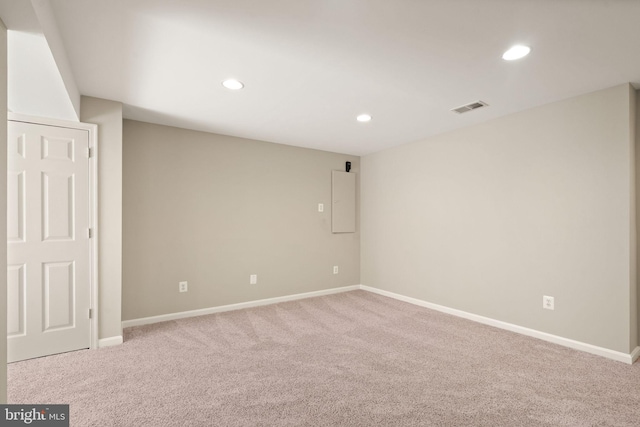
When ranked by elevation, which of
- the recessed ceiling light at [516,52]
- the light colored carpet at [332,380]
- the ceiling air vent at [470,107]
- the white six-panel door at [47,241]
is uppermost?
the recessed ceiling light at [516,52]

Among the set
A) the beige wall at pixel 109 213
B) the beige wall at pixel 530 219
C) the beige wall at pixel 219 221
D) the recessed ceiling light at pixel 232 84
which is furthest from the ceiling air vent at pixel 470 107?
the beige wall at pixel 109 213

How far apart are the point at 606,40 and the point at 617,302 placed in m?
2.09

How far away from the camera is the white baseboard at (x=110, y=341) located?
2.95m

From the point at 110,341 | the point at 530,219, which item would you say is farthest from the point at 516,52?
the point at 110,341

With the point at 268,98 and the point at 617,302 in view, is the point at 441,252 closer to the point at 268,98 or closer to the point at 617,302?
the point at 617,302

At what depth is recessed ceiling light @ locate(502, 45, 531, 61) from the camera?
2086 millimetres

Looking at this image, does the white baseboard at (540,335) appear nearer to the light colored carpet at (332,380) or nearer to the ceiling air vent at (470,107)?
the light colored carpet at (332,380)

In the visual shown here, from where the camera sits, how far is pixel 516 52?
7.02 ft

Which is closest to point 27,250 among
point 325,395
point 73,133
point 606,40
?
point 73,133

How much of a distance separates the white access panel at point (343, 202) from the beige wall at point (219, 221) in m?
0.12

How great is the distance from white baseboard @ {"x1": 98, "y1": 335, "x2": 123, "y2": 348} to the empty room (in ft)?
0.08

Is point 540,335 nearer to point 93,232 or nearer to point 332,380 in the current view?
point 332,380

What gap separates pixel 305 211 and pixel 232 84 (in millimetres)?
2486

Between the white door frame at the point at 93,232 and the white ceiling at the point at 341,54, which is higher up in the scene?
the white ceiling at the point at 341,54
